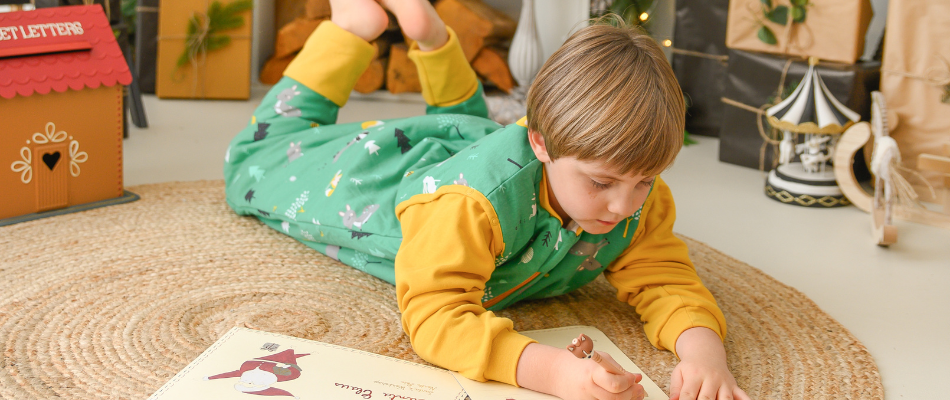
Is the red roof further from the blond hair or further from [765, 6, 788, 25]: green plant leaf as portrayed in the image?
[765, 6, 788, 25]: green plant leaf

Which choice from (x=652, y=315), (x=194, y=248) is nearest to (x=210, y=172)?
(x=194, y=248)

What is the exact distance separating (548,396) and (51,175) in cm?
92

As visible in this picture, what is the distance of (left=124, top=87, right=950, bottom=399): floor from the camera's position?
3.02ft

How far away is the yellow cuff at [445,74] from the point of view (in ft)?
3.90

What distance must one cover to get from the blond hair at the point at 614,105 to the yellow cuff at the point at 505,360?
7.3 inches

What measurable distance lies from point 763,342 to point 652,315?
0.45 feet

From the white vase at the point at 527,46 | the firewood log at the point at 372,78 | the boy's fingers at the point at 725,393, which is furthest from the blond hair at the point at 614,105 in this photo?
the firewood log at the point at 372,78

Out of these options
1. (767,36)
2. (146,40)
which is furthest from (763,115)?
(146,40)

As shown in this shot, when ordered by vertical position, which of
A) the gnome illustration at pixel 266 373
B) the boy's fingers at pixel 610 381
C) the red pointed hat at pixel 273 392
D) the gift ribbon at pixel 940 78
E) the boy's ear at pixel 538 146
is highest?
the gift ribbon at pixel 940 78

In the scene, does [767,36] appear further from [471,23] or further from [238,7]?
[238,7]

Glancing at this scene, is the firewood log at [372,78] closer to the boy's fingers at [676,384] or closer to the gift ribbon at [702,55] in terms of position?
the gift ribbon at [702,55]

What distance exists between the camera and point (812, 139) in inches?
58.5

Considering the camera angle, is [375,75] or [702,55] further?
A: [375,75]

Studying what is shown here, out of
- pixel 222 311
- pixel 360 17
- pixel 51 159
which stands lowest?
pixel 222 311
